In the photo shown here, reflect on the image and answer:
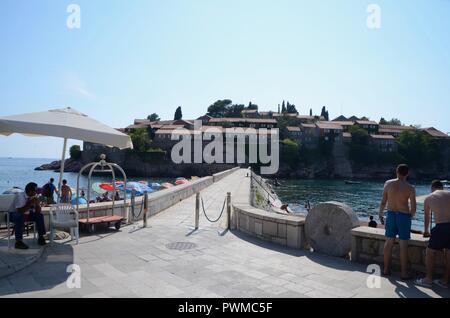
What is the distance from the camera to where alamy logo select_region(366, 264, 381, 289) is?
5156 millimetres

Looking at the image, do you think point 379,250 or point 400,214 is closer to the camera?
point 400,214

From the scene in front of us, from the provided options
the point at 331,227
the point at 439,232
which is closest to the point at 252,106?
the point at 331,227

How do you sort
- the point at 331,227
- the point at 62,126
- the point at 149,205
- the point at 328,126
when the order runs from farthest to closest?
the point at 328,126 < the point at 149,205 < the point at 331,227 < the point at 62,126

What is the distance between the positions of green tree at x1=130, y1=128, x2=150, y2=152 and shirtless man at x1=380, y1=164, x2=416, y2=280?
9612cm

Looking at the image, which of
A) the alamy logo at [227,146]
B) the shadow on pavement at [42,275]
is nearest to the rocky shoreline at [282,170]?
the alamy logo at [227,146]

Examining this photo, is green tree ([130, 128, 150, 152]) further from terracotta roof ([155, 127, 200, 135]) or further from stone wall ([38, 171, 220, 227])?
stone wall ([38, 171, 220, 227])

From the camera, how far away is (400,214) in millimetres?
5500

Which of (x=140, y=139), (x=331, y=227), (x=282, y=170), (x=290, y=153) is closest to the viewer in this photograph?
(x=331, y=227)

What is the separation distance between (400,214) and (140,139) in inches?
3890

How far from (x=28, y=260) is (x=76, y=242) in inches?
62.3

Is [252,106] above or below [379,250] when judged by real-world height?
above

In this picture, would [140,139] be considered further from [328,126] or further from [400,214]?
[400,214]

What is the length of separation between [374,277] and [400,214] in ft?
3.66

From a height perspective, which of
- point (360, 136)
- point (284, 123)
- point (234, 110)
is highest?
point (234, 110)
